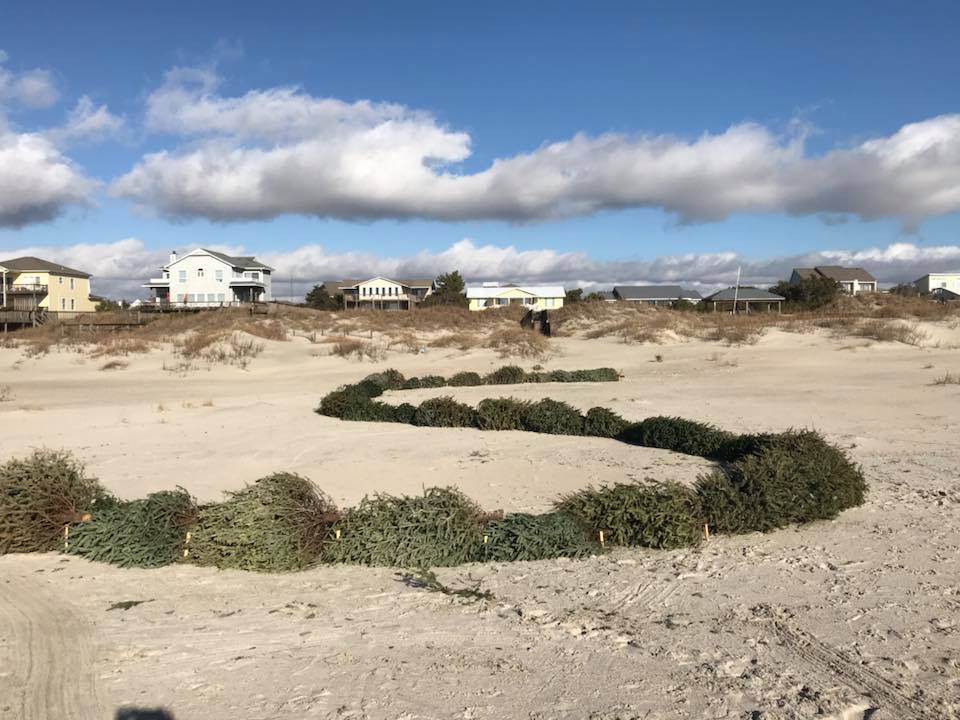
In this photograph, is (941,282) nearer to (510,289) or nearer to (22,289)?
(510,289)

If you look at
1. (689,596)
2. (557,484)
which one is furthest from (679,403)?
(689,596)

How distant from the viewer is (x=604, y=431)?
1421cm

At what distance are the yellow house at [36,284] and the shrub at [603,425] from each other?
64063 millimetres

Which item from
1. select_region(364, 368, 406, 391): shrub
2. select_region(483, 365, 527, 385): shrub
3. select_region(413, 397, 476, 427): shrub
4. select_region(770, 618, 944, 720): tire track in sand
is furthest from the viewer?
select_region(483, 365, 527, 385): shrub

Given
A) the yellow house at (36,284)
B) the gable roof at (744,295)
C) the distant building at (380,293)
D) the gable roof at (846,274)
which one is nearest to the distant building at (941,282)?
the gable roof at (846,274)

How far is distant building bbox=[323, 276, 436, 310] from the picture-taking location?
267 feet

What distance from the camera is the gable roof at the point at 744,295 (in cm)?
6712

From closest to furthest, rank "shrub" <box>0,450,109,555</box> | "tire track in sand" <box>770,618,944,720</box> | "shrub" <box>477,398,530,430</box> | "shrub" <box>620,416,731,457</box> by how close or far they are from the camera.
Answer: "tire track in sand" <box>770,618,944,720</box>, "shrub" <box>0,450,109,555</box>, "shrub" <box>620,416,731,457</box>, "shrub" <box>477,398,530,430</box>

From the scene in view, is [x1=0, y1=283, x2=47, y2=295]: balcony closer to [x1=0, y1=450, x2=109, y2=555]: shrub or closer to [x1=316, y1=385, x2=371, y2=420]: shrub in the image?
[x1=316, y1=385, x2=371, y2=420]: shrub

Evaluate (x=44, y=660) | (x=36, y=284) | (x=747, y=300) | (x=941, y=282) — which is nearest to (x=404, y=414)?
(x=44, y=660)

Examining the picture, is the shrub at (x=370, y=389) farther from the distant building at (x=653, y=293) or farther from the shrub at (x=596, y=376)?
the distant building at (x=653, y=293)

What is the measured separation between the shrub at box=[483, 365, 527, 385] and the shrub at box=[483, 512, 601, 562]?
15.8 m

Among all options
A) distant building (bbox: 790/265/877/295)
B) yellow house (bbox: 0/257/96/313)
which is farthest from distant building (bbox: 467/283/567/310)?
yellow house (bbox: 0/257/96/313)

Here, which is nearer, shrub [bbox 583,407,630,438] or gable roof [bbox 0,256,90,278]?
shrub [bbox 583,407,630,438]
